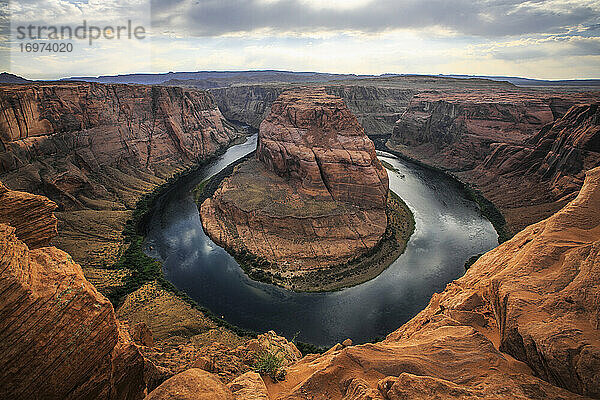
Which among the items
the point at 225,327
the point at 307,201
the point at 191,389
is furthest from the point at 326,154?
the point at 191,389

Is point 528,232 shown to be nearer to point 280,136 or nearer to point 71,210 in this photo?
point 280,136

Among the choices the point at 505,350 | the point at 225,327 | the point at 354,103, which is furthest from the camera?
the point at 354,103

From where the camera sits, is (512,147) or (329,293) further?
(512,147)

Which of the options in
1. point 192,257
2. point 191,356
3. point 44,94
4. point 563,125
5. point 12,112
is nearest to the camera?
point 191,356

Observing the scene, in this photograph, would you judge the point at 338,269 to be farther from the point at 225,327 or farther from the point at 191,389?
the point at 191,389

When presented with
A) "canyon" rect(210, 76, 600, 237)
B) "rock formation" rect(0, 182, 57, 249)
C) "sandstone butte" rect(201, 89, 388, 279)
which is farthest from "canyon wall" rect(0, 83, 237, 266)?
"canyon" rect(210, 76, 600, 237)


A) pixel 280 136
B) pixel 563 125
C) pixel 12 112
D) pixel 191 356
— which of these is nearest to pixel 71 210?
pixel 12 112
